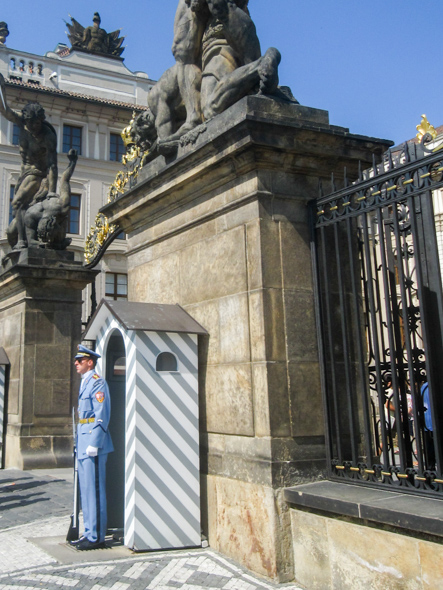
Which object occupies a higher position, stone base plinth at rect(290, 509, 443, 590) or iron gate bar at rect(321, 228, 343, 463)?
iron gate bar at rect(321, 228, 343, 463)

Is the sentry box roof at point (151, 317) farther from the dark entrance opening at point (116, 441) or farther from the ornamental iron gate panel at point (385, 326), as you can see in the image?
the ornamental iron gate panel at point (385, 326)

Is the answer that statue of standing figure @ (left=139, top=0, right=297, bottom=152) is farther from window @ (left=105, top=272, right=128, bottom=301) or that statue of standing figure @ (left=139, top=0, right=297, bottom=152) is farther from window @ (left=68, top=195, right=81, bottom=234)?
window @ (left=68, top=195, right=81, bottom=234)

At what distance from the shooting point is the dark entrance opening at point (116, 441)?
18.4 feet

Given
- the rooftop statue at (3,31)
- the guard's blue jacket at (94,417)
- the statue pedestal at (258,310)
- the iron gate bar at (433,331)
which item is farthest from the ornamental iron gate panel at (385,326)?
the rooftop statue at (3,31)

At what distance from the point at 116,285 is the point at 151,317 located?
22.7 meters

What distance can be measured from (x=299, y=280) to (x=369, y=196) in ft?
2.65

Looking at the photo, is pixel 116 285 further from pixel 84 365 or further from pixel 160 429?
pixel 160 429

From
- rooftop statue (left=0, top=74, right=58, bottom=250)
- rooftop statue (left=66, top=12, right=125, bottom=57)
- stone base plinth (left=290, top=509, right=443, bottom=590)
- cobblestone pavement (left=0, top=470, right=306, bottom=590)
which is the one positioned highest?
rooftop statue (left=66, top=12, right=125, bottom=57)

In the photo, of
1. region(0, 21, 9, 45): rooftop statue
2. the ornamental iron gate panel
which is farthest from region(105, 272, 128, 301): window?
the ornamental iron gate panel

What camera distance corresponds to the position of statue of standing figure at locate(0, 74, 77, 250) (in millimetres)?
11266

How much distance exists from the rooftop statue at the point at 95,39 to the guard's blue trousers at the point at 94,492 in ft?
115

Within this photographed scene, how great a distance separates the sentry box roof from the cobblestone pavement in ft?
5.37

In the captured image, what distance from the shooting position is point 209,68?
5.52 m

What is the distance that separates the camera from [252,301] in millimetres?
4574
